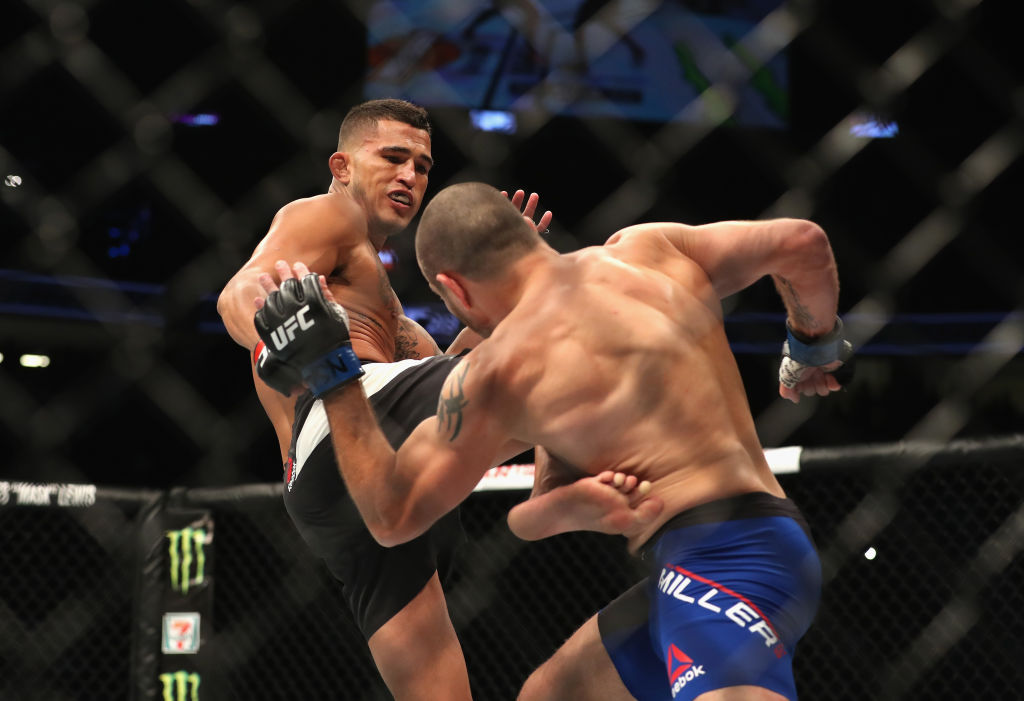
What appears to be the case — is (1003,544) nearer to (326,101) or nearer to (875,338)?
(875,338)

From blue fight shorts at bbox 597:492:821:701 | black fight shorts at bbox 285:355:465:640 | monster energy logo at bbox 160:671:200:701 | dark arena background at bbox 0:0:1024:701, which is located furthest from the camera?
dark arena background at bbox 0:0:1024:701

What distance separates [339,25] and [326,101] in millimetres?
601

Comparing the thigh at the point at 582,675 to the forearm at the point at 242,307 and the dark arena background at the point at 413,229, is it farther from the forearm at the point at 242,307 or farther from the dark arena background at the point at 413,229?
the dark arena background at the point at 413,229

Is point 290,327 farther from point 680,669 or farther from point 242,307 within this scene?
point 680,669

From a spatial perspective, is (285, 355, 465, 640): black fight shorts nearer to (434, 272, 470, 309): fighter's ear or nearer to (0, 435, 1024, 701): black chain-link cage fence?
(434, 272, 470, 309): fighter's ear

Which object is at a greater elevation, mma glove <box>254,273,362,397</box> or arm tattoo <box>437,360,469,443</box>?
mma glove <box>254,273,362,397</box>

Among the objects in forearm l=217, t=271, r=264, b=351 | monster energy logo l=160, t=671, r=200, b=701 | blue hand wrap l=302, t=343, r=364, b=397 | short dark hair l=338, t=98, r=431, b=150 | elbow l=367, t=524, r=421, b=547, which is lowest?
elbow l=367, t=524, r=421, b=547

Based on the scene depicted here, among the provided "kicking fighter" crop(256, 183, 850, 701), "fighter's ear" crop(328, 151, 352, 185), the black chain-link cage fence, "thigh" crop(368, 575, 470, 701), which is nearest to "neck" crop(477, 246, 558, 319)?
"kicking fighter" crop(256, 183, 850, 701)

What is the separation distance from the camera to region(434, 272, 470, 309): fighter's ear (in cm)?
160

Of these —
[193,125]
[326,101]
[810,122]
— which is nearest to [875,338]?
[810,122]

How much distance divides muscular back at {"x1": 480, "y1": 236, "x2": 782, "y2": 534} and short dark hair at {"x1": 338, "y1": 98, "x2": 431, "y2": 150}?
0.88 meters

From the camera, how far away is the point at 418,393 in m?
1.90

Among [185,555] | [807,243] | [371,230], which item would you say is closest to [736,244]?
[807,243]

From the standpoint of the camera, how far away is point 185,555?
2.82 meters
